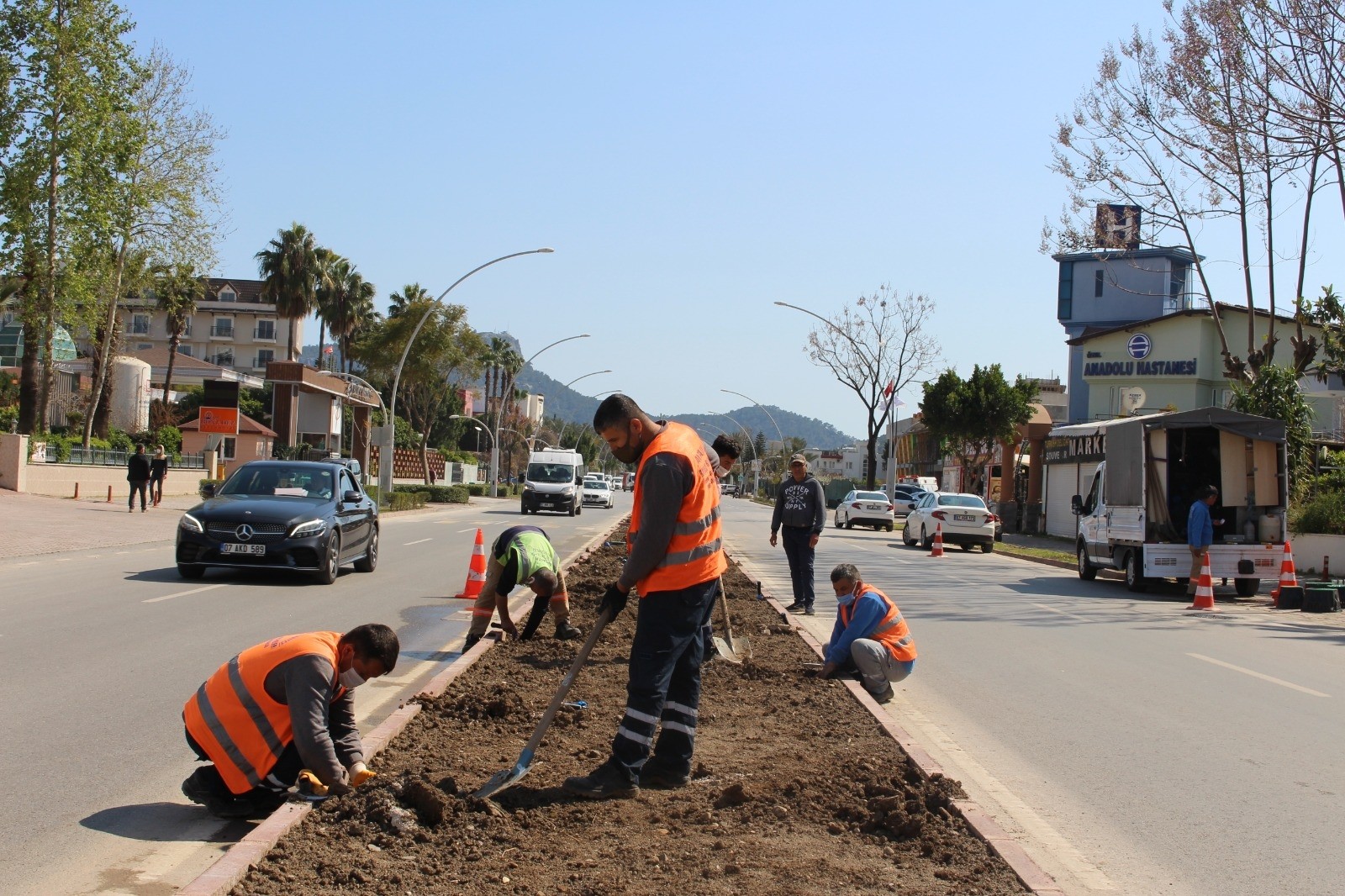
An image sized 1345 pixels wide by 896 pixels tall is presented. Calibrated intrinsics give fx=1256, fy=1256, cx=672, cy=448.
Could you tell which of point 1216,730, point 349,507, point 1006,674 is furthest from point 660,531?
point 349,507

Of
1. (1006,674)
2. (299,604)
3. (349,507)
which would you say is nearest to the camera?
(1006,674)

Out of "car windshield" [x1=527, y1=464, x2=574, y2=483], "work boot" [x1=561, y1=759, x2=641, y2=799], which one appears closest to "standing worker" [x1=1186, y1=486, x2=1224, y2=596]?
"work boot" [x1=561, y1=759, x2=641, y2=799]

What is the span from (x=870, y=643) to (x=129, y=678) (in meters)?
5.12

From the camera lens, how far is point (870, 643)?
8664 mm

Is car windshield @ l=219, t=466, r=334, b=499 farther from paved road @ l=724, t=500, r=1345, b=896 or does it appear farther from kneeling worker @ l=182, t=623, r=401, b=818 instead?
kneeling worker @ l=182, t=623, r=401, b=818

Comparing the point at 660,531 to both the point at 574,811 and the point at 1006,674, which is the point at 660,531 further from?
the point at 1006,674

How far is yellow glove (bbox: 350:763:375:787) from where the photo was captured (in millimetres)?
5289

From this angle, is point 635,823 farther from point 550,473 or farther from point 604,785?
point 550,473

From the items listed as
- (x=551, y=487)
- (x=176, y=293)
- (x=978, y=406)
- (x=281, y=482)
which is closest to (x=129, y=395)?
(x=176, y=293)

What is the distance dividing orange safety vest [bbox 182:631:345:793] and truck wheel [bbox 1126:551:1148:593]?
702 inches

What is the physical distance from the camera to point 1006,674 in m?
10.6

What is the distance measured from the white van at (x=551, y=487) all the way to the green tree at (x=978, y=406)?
52.3 feet

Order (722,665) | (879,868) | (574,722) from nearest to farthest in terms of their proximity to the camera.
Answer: (879,868) → (574,722) → (722,665)

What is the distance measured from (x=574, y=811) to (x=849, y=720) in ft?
8.81
